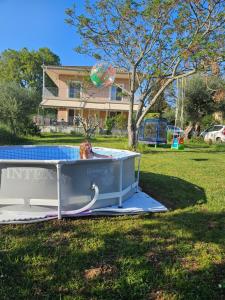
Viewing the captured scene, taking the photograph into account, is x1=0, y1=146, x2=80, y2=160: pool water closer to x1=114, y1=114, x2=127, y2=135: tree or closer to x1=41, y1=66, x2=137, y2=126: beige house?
x1=114, y1=114, x2=127, y2=135: tree

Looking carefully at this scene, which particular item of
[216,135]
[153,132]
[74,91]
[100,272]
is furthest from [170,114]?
[100,272]

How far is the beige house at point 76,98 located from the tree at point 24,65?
32294mm

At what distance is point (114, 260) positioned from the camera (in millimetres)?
4164

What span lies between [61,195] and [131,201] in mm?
1583

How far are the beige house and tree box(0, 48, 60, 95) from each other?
32294 millimetres

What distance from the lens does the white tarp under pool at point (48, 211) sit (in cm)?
551

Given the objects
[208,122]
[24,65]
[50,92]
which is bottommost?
[208,122]

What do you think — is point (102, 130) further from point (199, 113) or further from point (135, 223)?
point (135, 223)

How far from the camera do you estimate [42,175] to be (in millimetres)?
5684

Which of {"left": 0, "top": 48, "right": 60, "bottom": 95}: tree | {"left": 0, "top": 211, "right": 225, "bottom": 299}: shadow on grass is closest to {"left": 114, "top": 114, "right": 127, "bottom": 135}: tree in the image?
Result: {"left": 0, "top": 211, "right": 225, "bottom": 299}: shadow on grass

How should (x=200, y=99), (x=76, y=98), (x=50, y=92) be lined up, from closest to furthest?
(x=200, y=99) → (x=50, y=92) → (x=76, y=98)

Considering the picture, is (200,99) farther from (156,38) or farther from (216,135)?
(156,38)

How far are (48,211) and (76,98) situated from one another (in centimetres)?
3222

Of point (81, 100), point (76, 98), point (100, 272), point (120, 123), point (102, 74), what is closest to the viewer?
point (100, 272)
